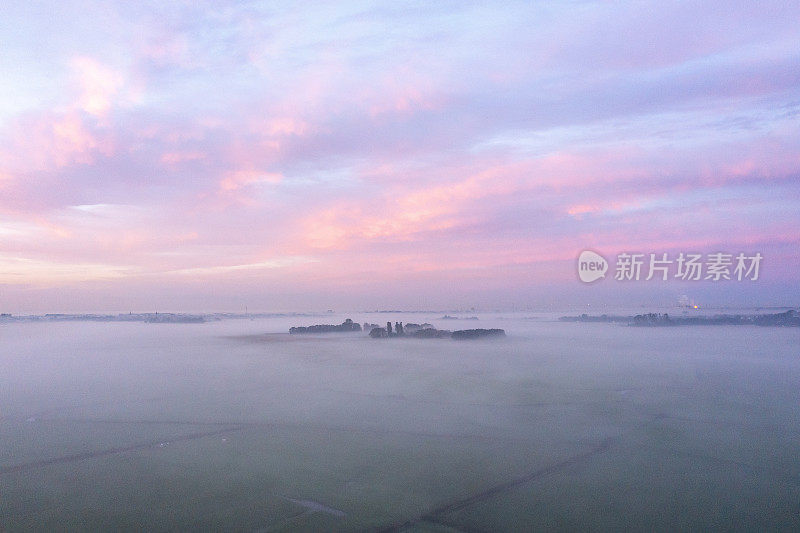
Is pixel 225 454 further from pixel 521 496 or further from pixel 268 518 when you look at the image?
pixel 521 496

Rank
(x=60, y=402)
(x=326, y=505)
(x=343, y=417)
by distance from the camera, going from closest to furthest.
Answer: (x=326, y=505), (x=343, y=417), (x=60, y=402)

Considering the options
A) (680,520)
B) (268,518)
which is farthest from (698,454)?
(268,518)

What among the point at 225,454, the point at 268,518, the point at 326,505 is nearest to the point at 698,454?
the point at 326,505

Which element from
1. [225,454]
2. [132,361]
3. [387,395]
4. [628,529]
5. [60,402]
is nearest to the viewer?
[628,529]

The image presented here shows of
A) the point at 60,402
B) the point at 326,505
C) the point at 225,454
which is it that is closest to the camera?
the point at 326,505

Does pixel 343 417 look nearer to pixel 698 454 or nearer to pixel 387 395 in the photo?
pixel 387 395

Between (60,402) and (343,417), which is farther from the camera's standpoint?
(60,402)
